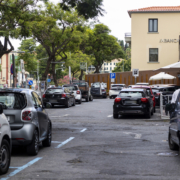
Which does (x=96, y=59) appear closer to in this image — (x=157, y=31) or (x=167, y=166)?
(x=157, y=31)

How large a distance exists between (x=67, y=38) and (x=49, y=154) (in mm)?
33032

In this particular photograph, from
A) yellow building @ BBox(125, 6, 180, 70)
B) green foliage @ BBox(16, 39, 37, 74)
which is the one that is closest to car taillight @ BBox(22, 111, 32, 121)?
green foliage @ BBox(16, 39, 37, 74)

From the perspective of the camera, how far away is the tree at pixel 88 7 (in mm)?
14797

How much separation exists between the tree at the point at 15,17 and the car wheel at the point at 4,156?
1335 centimetres

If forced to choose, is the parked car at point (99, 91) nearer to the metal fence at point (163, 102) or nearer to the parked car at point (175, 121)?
the metal fence at point (163, 102)

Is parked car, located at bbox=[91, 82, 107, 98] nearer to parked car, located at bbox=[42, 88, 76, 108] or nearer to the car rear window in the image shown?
parked car, located at bbox=[42, 88, 76, 108]

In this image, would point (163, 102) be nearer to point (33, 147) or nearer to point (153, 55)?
point (33, 147)

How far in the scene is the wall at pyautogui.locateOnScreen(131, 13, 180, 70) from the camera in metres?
49.1

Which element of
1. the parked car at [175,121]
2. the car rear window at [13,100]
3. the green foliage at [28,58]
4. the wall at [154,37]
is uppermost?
the wall at [154,37]

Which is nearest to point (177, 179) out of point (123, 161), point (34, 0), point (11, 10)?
point (123, 161)

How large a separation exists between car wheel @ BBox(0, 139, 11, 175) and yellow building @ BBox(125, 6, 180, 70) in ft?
142

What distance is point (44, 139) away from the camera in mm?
9953

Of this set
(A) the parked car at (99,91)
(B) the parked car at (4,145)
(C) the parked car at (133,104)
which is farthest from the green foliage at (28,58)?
(B) the parked car at (4,145)

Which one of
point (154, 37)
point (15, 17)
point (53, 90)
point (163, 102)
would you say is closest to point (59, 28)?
point (154, 37)
